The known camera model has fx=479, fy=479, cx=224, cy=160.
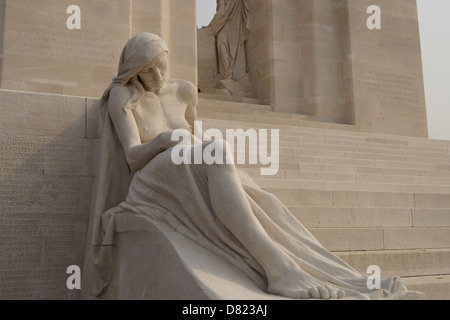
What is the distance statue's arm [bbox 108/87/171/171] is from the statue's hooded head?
9 centimetres

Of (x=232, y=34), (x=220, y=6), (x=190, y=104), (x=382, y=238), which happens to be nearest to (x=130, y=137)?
(x=190, y=104)

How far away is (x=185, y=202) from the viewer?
144 inches

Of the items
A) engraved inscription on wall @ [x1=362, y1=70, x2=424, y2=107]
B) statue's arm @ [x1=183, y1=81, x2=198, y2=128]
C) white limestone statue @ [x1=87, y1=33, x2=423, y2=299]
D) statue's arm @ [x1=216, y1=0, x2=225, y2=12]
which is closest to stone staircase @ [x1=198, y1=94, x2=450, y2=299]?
statue's arm @ [x1=183, y1=81, x2=198, y2=128]

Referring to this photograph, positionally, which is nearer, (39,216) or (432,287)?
(432,287)

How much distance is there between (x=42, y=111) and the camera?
16.4 feet

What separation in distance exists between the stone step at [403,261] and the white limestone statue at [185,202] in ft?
3.43

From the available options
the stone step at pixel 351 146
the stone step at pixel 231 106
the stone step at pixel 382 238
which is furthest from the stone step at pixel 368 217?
the stone step at pixel 231 106

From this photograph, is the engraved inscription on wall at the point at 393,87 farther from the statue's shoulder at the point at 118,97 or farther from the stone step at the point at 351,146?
the statue's shoulder at the point at 118,97

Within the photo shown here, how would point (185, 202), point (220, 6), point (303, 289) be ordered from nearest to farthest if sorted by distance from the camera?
1. point (303, 289)
2. point (185, 202)
3. point (220, 6)

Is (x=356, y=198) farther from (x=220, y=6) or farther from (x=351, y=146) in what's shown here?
(x=220, y=6)

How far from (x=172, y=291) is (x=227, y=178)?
878 mm

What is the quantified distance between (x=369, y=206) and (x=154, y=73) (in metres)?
2.73

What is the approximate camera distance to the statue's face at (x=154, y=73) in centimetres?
457

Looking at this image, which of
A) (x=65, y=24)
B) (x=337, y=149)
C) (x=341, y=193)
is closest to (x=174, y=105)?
(x=341, y=193)
